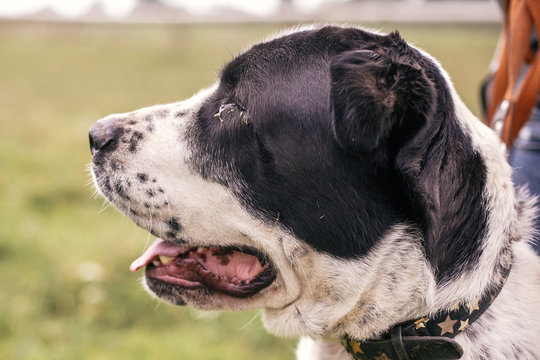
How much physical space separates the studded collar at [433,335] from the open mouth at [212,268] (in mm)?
436

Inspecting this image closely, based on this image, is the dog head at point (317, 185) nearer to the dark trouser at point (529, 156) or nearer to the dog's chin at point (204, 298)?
the dog's chin at point (204, 298)

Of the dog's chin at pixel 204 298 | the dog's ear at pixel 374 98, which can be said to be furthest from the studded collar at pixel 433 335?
the dog's ear at pixel 374 98

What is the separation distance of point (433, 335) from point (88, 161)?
15.4ft

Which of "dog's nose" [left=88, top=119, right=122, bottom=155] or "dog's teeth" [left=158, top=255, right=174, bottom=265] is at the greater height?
"dog's nose" [left=88, top=119, right=122, bottom=155]

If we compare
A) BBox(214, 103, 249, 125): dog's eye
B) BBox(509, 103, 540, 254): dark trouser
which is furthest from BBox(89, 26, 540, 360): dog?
BBox(509, 103, 540, 254): dark trouser

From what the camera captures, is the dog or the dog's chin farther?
the dog's chin

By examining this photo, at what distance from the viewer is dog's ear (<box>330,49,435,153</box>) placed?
1775mm

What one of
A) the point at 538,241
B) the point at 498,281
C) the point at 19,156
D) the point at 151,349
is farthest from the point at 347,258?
→ the point at 19,156

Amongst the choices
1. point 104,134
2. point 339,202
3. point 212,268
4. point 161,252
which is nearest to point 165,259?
point 161,252

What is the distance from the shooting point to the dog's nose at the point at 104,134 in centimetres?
209

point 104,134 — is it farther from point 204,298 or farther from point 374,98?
point 374,98

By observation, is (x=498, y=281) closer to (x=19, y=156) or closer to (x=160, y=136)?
(x=160, y=136)

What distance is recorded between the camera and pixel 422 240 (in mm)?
1890

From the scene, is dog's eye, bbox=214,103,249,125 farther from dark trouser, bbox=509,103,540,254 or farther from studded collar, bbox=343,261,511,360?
dark trouser, bbox=509,103,540,254
